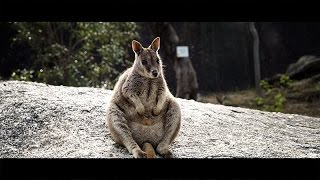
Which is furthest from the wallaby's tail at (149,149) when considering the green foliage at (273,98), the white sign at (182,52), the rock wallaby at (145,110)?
the green foliage at (273,98)

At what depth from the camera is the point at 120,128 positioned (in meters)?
3.97

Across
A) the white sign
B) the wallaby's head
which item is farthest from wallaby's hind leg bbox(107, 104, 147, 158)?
the white sign

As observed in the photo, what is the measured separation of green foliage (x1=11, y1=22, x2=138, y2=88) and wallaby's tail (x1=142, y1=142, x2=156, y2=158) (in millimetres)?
5617

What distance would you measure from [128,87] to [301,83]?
25.2 ft

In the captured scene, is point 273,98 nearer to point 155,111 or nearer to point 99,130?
point 99,130

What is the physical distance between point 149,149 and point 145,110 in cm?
35

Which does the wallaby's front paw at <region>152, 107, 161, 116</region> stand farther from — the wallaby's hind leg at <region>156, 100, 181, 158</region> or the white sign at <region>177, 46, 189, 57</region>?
the white sign at <region>177, 46, 189, 57</region>

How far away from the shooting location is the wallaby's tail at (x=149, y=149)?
148 inches

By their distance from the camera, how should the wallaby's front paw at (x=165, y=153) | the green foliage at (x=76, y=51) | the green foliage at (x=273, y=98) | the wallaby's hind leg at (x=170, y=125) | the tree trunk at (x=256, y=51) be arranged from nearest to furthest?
the wallaby's front paw at (x=165, y=153), the wallaby's hind leg at (x=170, y=125), the green foliage at (x=273, y=98), the green foliage at (x=76, y=51), the tree trunk at (x=256, y=51)

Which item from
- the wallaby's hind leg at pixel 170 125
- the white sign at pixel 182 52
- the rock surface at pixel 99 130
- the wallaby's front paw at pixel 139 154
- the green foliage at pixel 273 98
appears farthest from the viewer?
the green foliage at pixel 273 98

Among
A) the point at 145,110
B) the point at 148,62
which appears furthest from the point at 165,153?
the point at 148,62

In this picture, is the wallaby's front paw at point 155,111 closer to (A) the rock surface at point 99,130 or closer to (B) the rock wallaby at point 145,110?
(B) the rock wallaby at point 145,110

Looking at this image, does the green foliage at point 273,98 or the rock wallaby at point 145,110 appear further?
the green foliage at point 273,98

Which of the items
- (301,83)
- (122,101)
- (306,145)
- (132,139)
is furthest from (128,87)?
(301,83)
